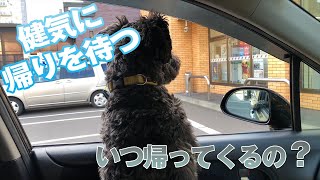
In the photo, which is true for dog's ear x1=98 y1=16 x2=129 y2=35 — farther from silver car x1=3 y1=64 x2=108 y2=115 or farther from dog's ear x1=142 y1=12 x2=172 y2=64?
silver car x1=3 y1=64 x2=108 y2=115

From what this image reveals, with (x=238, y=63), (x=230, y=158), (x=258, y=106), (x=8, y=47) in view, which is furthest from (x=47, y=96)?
(x=238, y=63)

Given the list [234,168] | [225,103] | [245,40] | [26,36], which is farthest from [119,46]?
[234,168]

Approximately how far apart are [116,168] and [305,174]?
1170mm

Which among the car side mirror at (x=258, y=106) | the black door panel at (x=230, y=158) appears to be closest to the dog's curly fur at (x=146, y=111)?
the black door panel at (x=230, y=158)

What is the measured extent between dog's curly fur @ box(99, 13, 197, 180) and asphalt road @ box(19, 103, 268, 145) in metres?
0.47

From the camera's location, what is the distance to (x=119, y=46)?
1.70m

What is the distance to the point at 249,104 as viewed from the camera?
7.32 feet

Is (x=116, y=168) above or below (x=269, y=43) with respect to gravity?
below

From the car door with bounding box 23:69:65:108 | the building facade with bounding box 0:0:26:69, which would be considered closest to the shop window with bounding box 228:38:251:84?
the car door with bounding box 23:69:65:108

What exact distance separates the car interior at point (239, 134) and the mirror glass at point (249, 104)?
119 mm

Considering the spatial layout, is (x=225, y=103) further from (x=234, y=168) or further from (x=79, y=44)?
(x=79, y=44)

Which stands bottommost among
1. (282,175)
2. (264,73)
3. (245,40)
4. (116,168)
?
(282,175)

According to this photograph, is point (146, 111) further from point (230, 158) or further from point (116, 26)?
point (230, 158)

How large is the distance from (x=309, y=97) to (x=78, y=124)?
1.62m
